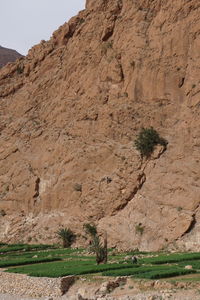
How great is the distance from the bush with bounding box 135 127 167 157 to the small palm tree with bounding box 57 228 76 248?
8.94 meters

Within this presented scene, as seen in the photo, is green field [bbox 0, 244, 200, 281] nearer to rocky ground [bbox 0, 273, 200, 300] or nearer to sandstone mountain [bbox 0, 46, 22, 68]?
rocky ground [bbox 0, 273, 200, 300]

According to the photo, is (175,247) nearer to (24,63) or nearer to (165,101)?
(165,101)

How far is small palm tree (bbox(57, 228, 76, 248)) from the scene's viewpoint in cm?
3931

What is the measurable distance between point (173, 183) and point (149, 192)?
6.99 feet

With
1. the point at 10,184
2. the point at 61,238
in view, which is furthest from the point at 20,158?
the point at 61,238

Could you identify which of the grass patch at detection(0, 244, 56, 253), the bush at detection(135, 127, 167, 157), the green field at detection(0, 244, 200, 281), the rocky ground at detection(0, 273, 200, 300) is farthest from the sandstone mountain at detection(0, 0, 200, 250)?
the rocky ground at detection(0, 273, 200, 300)

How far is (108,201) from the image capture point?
40.6 metres

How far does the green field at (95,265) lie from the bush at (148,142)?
10240mm

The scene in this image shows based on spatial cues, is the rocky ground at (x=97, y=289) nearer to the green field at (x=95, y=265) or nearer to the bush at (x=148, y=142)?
the green field at (x=95, y=265)

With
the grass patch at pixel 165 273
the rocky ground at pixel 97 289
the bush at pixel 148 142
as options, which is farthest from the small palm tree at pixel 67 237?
the grass patch at pixel 165 273

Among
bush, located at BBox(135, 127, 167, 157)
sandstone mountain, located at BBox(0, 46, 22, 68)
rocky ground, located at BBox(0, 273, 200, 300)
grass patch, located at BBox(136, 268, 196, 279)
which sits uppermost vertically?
sandstone mountain, located at BBox(0, 46, 22, 68)

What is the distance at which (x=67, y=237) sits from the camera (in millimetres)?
39531

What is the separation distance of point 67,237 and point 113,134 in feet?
35.6

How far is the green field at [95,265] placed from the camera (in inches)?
826
